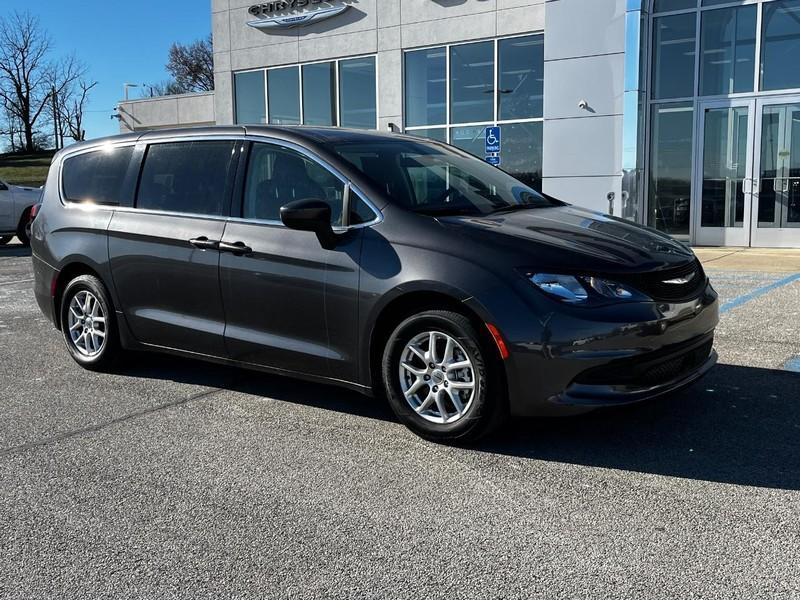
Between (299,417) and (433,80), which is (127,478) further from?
(433,80)

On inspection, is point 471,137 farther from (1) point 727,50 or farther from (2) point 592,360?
(2) point 592,360

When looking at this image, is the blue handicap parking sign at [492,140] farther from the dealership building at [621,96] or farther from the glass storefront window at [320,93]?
the glass storefront window at [320,93]

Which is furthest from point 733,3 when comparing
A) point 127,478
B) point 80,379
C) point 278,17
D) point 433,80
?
point 127,478

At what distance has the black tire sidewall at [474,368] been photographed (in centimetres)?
400

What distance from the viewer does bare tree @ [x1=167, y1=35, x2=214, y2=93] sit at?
67.5m

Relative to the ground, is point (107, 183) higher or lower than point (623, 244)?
higher

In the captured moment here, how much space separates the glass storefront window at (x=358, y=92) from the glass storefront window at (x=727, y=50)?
7.43 m

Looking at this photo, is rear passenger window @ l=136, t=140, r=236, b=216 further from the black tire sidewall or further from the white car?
the white car

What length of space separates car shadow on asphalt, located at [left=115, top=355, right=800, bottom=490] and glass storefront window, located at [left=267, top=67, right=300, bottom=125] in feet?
51.7

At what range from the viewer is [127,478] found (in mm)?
3865

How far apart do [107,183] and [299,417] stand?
2450 mm

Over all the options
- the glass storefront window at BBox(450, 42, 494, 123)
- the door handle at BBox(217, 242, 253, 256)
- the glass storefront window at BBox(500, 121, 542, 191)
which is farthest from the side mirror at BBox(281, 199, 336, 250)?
the glass storefront window at BBox(450, 42, 494, 123)

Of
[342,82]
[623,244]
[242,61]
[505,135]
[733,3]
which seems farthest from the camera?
[242,61]

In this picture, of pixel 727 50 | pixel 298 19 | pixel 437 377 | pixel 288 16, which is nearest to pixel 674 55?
pixel 727 50
